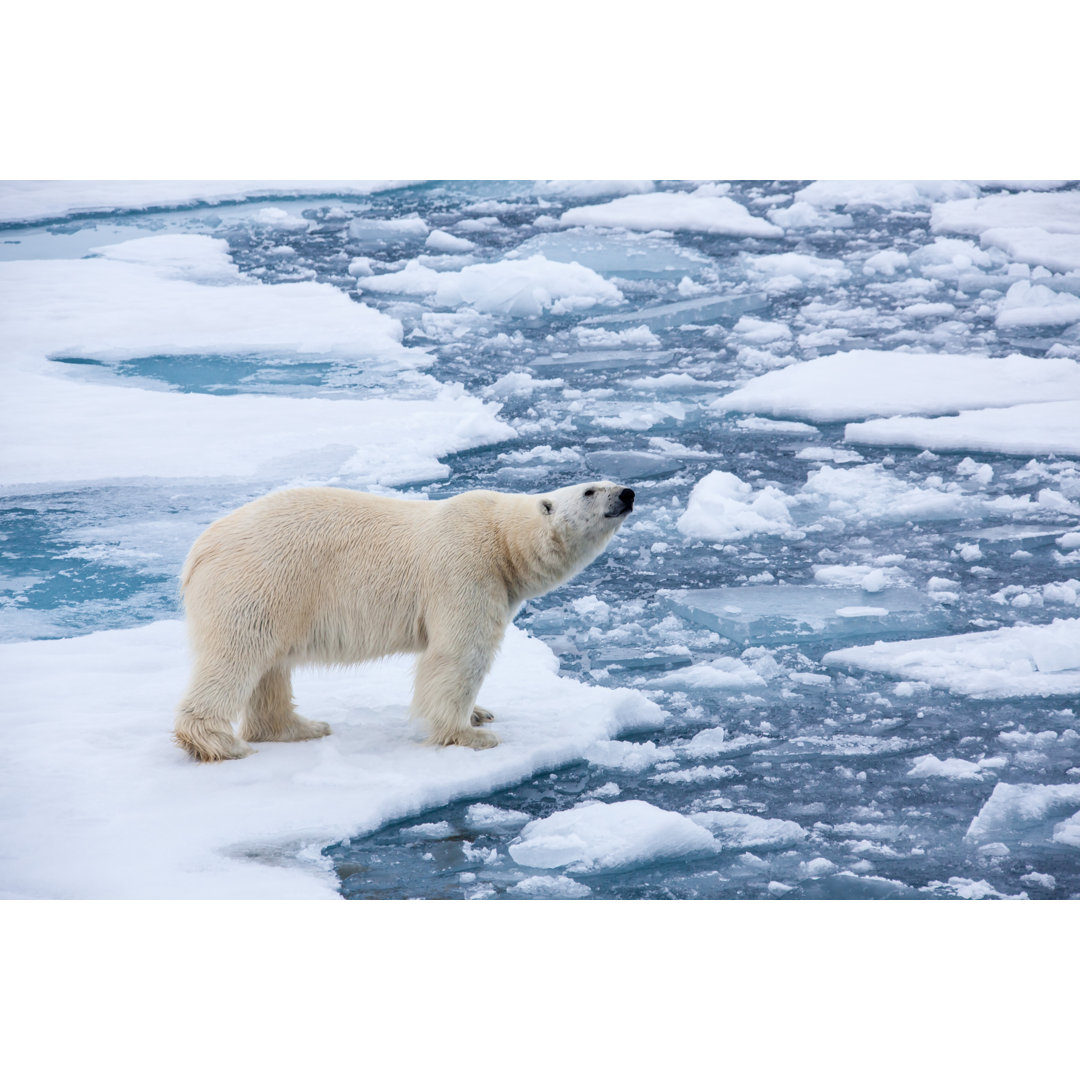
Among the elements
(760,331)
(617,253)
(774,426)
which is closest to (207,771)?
(774,426)

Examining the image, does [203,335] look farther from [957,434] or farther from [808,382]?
[957,434]

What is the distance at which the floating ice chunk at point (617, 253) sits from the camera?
27.1 feet

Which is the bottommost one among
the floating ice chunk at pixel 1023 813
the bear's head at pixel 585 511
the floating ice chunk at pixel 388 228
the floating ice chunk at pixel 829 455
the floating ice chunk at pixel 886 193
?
the floating ice chunk at pixel 1023 813

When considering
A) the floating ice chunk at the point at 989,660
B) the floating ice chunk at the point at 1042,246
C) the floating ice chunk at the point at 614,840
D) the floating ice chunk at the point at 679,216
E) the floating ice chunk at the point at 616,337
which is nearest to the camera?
the floating ice chunk at the point at 614,840

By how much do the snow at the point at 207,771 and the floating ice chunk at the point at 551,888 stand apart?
0.23 m

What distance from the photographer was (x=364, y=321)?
780 cm

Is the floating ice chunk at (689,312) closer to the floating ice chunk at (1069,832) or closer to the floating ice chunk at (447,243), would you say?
the floating ice chunk at (447,243)

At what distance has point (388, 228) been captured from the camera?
27.9 feet

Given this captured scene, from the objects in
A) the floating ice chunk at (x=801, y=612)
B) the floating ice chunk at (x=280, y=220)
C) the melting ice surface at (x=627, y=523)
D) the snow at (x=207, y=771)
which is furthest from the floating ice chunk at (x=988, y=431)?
the floating ice chunk at (x=280, y=220)

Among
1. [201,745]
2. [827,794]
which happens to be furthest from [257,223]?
[827,794]

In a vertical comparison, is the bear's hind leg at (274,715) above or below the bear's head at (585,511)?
below

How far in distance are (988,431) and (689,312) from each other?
209 centimetres

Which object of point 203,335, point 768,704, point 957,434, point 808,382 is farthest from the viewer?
point 203,335

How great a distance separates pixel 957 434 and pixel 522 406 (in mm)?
2312
